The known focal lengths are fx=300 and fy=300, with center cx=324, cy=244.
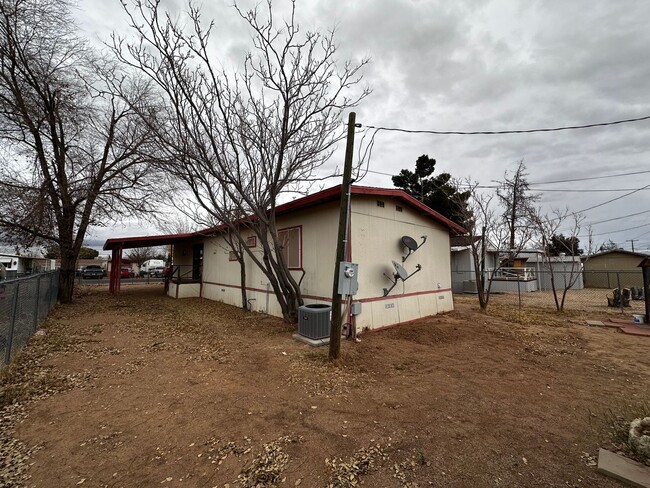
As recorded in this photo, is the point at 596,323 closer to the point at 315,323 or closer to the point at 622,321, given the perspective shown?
the point at 622,321

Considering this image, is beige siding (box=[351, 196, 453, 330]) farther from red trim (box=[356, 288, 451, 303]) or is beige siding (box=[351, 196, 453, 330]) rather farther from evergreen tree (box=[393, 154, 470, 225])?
evergreen tree (box=[393, 154, 470, 225])

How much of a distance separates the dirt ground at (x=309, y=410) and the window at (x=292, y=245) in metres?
2.38

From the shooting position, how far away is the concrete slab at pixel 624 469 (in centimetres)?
220

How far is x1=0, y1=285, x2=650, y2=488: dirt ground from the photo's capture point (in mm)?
2398

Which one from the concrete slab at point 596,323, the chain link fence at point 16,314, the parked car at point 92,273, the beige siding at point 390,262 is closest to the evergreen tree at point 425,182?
the beige siding at point 390,262

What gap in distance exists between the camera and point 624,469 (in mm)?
2326

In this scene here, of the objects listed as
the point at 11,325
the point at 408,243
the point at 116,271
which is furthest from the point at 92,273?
the point at 408,243

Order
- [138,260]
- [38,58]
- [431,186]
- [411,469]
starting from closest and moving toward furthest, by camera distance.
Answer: [411,469]
[38,58]
[431,186]
[138,260]

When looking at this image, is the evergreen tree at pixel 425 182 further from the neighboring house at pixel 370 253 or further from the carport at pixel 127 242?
the carport at pixel 127 242

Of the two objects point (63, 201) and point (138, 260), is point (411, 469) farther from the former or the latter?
point (138, 260)

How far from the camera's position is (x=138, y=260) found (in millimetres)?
40500

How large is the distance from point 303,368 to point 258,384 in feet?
2.66

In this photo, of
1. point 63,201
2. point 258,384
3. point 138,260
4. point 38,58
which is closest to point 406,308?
point 258,384

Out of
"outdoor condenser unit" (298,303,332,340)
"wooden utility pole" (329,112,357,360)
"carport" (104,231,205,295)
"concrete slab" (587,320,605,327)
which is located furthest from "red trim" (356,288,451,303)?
"carport" (104,231,205,295)
